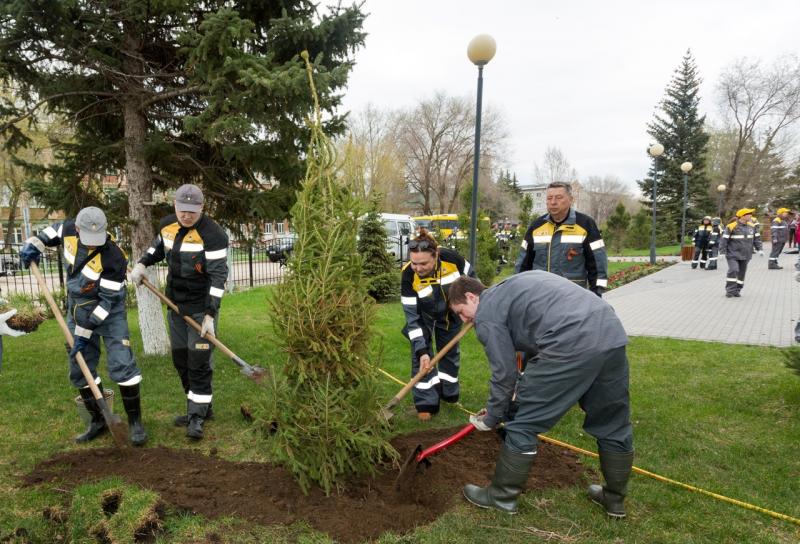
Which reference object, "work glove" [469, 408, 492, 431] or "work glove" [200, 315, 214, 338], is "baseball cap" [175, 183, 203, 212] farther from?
"work glove" [469, 408, 492, 431]

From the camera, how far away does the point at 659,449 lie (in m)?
4.21

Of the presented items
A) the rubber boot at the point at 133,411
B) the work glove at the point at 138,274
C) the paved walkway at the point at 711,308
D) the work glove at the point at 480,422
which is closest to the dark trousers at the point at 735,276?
the paved walkway at the point at 711,308

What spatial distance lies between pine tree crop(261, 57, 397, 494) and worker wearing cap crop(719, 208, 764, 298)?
11.6m

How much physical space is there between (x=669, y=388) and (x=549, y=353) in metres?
3.72

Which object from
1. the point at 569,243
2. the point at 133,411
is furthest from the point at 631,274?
the point at 133,411

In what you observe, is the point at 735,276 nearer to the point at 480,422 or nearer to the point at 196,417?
the point at 480,422

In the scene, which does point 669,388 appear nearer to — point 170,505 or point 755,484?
point 755,484

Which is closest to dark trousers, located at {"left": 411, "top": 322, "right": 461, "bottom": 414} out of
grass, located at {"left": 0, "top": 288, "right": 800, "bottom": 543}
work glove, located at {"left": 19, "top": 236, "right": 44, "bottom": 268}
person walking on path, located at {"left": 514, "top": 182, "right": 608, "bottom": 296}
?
grass, located at {"left": 0, "top": 288, "right": 800, "bottom": 543}

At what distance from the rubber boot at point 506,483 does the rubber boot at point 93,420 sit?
346 cm

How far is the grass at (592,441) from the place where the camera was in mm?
3059

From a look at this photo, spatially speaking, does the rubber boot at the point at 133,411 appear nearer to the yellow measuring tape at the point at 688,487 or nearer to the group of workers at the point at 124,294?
the group of workers at the point at 124,294

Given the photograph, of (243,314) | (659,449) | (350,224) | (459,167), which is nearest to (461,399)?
(659,449)

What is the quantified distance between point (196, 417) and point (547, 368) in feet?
10.7

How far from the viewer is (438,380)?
496cm
